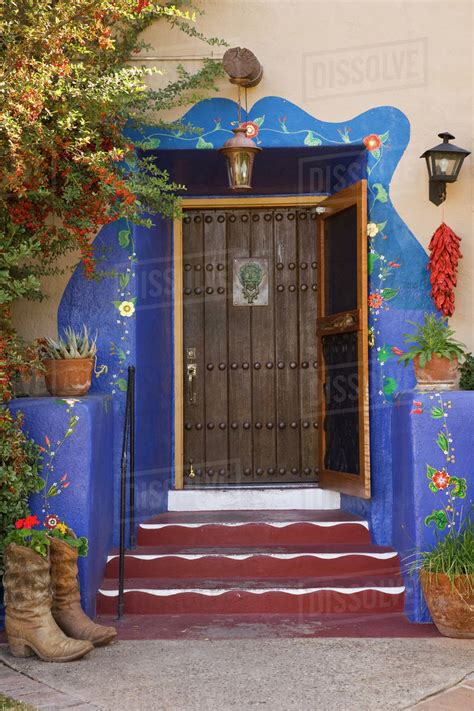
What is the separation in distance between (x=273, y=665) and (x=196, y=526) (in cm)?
153

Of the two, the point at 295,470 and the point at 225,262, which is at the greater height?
the point at 225,262

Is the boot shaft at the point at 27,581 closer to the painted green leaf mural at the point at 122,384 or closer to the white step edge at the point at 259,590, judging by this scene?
the white step edge at the point at 259,590

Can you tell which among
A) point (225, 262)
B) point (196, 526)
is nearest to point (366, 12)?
point (225, 262)

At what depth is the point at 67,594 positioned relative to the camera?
4270 millimetres

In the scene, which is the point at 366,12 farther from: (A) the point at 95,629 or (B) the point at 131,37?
(A) the point at 95,629

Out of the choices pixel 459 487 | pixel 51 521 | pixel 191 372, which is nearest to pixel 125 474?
pixel 51 521

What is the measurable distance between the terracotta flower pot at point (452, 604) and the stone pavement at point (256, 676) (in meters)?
0.07

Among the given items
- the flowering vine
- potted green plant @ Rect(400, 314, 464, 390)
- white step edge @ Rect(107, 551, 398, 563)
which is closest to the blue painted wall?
white step edge @ Rect(107, 551, 398, 563)

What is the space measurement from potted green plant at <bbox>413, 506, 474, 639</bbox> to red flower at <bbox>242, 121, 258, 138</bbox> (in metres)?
2.71

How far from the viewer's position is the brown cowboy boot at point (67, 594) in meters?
4.20

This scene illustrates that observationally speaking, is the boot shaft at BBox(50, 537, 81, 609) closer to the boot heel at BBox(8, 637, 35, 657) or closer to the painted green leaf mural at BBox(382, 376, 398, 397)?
the boot heel at BBox(8, 637, 35, 657)

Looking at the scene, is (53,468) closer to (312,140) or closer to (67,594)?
(67,594)

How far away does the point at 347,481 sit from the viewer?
5.41 meters

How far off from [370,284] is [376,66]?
1.38 meters
